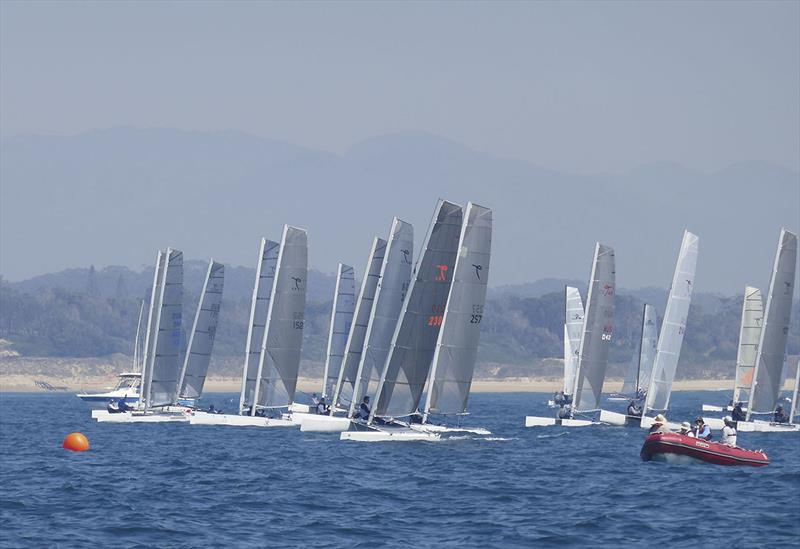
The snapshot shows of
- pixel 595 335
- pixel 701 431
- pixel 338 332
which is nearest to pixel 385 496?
pixel 701 431

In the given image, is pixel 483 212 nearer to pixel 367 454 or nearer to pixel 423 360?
pixel 423 360

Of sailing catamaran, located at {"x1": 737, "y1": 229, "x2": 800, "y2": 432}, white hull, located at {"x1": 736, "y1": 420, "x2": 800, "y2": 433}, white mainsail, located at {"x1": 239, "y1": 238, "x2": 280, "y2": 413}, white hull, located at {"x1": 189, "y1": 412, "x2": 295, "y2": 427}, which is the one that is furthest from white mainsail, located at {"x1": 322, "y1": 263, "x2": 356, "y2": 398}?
sailing catamaran, located at {"x1": 737, "y1": 229, "x2": 800, "y2": 432}

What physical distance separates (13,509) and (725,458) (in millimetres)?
22276

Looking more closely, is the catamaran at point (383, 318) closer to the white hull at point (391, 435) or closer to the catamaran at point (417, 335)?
the catamaran at point (417, 335)

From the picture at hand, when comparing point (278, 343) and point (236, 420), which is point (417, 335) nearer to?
point (278, 343)

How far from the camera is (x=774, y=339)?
230 feet

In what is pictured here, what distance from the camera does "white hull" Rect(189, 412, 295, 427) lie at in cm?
6469

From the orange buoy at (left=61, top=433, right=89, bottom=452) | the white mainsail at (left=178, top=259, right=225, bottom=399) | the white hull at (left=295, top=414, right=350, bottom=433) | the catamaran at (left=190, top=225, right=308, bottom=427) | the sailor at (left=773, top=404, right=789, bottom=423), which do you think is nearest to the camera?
the orange buoy at (left=61, top=433, right=89, bottom=452)

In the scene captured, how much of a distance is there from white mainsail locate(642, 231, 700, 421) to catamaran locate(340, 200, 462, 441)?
831 inches

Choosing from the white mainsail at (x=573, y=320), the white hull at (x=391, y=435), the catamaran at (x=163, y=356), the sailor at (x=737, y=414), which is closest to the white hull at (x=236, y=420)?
the catamaran at (x=163, y=356)

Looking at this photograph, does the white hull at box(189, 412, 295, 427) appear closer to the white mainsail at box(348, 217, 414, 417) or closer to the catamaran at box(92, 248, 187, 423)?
the catamaran at box(92, 248, 187, 423)

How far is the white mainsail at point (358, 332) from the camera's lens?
66.6 meters

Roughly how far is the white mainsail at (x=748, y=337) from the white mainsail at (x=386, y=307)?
2534 cm

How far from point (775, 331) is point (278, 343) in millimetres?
23109
